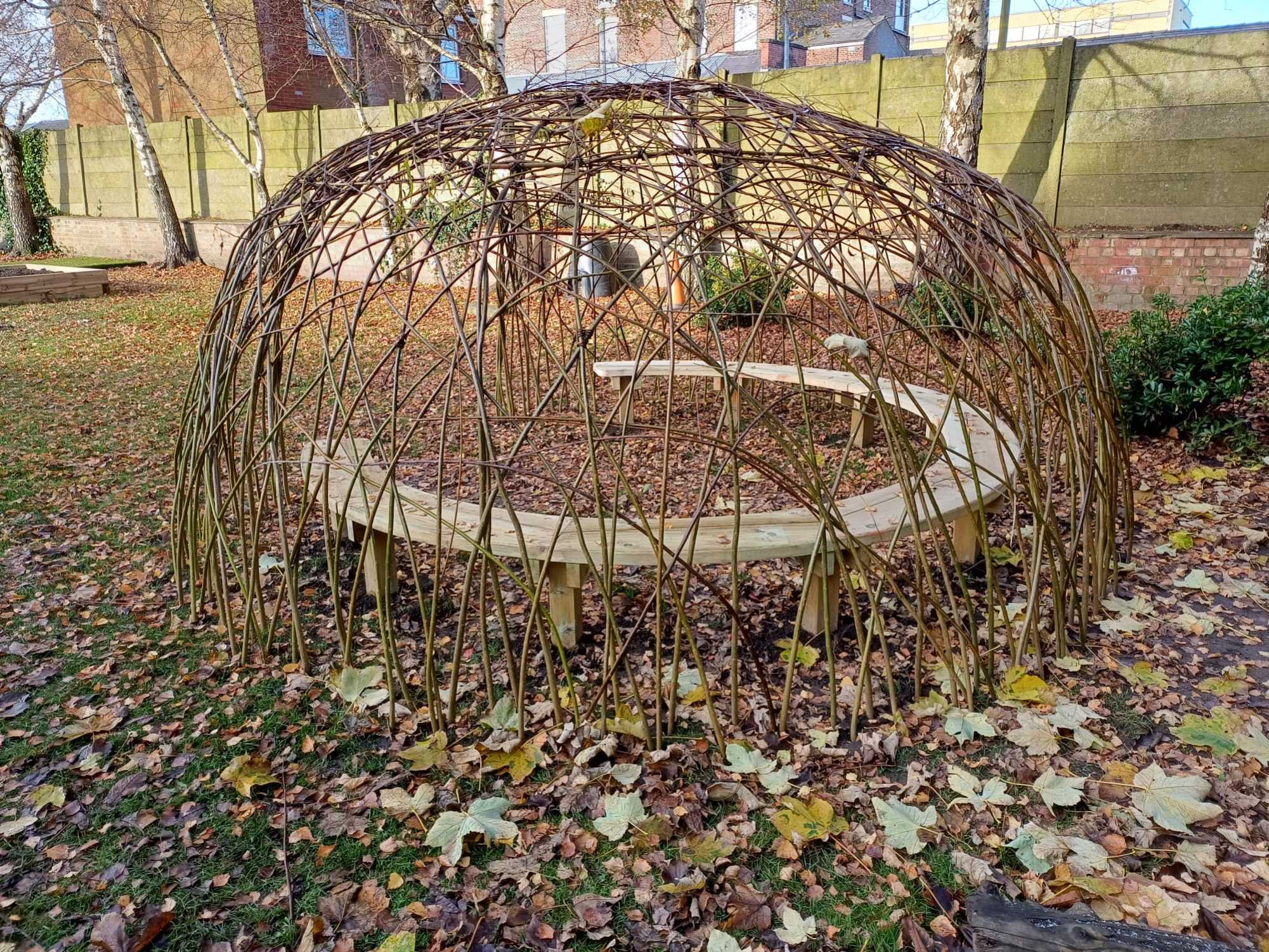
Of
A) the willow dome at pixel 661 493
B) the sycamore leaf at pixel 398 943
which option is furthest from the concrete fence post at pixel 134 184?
the sycamore leaf at pixel 398 943

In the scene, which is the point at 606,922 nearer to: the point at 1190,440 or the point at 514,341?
the point at 1190,440

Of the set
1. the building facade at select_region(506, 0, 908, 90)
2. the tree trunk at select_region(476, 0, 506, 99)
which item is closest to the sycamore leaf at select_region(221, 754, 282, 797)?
the building facade at select_region(506, 0, 908, 90)

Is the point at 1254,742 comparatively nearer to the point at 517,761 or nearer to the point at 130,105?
the point at 517,761

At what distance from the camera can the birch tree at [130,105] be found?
13.0 metres

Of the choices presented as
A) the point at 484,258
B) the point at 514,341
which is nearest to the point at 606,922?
the point at 484,258

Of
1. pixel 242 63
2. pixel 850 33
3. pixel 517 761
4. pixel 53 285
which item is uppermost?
pixel 850 33

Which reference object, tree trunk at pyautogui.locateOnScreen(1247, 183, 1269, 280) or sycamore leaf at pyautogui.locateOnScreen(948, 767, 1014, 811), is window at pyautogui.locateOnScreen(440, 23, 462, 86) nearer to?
tree trunk at pyautogui.locateOnScreen(1247, 183, 1269, 280)

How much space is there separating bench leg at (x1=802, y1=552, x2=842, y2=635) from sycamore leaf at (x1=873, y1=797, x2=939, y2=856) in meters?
0.72

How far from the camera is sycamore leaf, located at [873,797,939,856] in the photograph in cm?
234

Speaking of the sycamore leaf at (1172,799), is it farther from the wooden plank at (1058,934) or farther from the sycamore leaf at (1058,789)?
the wooden plank at (1058,934)

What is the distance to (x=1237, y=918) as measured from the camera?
2074mm

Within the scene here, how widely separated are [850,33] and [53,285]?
89.5 ft

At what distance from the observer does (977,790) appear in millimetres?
2523

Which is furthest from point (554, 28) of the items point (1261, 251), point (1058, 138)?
point (1261, 251)
